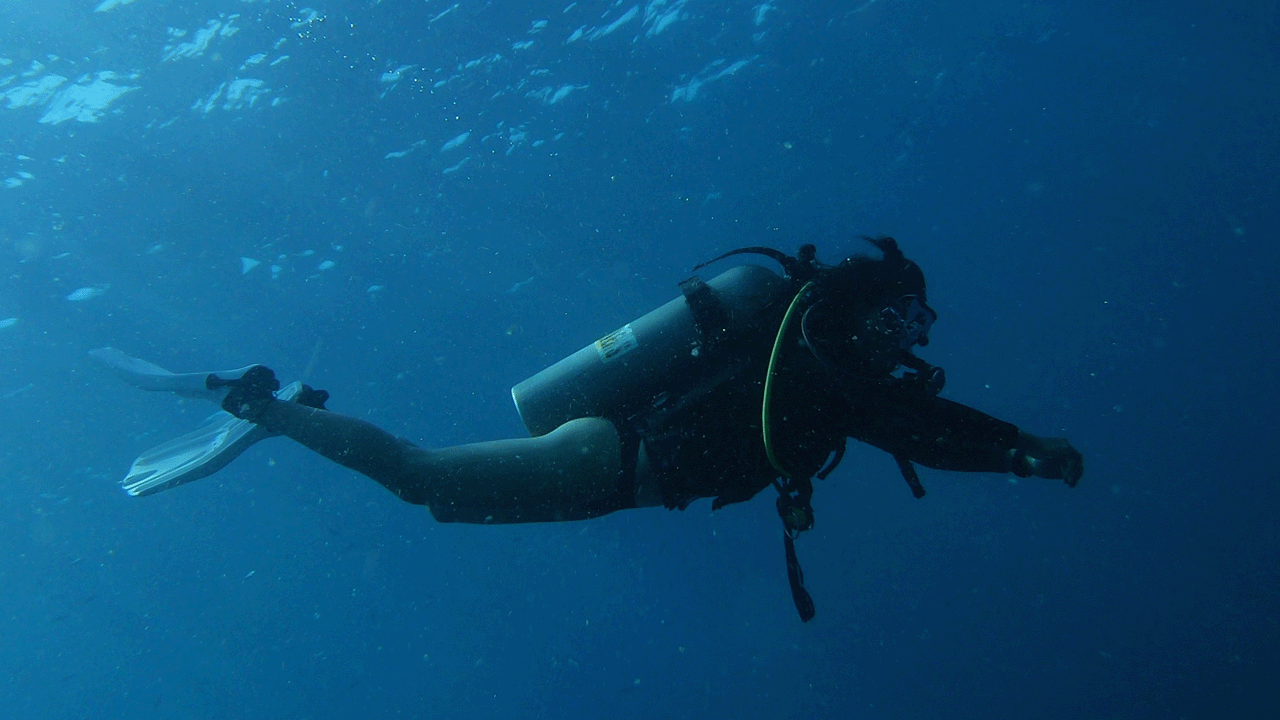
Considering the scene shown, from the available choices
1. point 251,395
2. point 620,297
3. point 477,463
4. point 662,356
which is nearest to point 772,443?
point 662,356

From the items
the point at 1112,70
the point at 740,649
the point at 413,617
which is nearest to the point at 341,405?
the point at 413,617

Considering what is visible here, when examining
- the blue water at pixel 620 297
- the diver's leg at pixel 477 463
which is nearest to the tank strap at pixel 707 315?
the diver's leg at pixel 477 463

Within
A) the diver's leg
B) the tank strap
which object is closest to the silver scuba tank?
the tank strap

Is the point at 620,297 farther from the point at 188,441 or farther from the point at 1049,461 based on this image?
the point at 1049,461

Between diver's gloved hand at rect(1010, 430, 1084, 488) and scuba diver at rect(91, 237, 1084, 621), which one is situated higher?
scuba diver at rect(91, 237, 1084, 621)

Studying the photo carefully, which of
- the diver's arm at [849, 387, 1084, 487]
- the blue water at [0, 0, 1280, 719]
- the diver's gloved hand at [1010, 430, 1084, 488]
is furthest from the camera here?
the blue water at [0, 0, 1280, 719]

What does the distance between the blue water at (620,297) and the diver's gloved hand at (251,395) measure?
42.4ft

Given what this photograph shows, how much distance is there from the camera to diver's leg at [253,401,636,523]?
A: 3.80 meters

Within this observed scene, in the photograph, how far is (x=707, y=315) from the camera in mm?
3928

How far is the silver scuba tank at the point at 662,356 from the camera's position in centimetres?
397

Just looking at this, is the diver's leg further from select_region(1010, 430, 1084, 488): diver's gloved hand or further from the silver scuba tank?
select_region(1010, 430, 1084, 488): diver's gloved hand

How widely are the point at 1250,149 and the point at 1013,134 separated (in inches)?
407

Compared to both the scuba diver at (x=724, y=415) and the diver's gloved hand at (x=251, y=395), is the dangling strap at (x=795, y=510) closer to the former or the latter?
the scuba diver at (x=724, y=415)

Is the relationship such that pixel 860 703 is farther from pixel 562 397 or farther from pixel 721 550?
pixel 562 397
